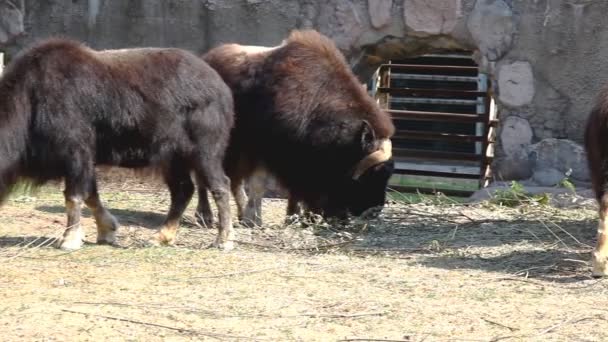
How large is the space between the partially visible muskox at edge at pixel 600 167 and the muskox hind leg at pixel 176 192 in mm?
2674

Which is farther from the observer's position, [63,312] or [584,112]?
[584,112]

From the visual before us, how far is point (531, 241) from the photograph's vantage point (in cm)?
724

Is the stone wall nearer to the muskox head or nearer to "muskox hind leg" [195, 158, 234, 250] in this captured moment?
the muskox head

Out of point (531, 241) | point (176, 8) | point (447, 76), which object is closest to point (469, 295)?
point (531, 241)

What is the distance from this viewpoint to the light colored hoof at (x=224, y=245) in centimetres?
706

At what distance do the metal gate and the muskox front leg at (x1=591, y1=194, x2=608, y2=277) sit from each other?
5.20 m

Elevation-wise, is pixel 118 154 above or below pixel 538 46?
below

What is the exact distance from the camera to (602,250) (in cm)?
593

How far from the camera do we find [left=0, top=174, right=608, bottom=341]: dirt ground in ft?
15.6

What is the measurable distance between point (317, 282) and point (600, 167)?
1.85 metres

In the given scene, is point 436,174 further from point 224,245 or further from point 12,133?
point 12,133

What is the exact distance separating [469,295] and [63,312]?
2.00 meters

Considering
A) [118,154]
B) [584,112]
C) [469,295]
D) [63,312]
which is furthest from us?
[584,112]

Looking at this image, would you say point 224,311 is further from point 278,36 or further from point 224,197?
point 278,36
